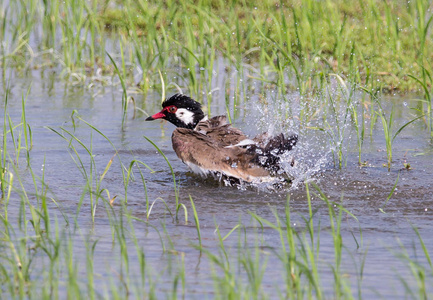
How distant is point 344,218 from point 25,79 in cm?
622

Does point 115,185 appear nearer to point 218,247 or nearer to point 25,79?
point 218,247

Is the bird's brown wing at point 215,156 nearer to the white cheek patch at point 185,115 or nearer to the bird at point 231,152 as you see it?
the bird at point 231,152

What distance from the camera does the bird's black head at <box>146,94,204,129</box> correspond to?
21.6 ft

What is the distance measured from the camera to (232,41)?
992 centimetres

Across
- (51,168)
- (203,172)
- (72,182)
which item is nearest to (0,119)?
(51,168)

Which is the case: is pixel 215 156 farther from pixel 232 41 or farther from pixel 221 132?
pixel 232 41

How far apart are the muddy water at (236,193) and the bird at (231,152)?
0.13 meters

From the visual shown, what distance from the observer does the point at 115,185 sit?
5629 mm

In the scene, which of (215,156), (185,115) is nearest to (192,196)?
(215,156)

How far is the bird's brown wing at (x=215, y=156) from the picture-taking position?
18.6 feet

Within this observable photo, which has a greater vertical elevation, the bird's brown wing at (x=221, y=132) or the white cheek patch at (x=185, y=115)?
the white cheek patch at (x=185, y=115)

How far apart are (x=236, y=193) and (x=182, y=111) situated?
1.41 meters

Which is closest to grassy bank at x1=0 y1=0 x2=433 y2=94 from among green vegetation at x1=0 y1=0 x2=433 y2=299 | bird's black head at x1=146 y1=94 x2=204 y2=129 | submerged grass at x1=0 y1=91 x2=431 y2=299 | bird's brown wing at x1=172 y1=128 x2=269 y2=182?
green vegetation at x1=0 y1=0 x2=433 y2=299

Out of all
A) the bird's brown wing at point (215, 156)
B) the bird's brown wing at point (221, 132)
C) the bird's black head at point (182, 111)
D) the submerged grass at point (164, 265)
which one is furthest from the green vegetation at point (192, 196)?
the bird's brown wing at point (221, 132)
